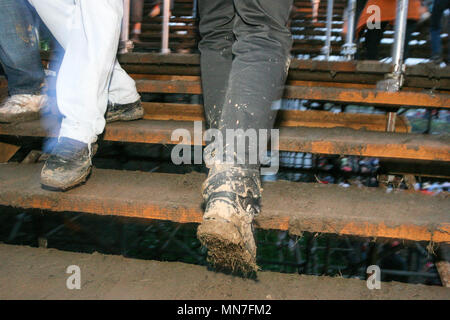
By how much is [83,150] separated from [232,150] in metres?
0.56

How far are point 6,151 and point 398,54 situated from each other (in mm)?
1869

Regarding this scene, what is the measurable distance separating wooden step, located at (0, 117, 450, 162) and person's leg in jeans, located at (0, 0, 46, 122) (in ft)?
0.27

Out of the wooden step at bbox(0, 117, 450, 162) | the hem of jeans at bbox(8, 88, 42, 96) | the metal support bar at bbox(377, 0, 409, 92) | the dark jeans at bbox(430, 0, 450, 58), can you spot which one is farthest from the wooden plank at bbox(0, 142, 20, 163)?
the dark jeans at bbox(430, 0, 450, 58)

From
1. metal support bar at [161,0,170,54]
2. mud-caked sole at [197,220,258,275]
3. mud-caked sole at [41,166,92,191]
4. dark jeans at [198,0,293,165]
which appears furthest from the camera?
metal support bar at [161,0,170,54]

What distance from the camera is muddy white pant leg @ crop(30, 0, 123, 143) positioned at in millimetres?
1209

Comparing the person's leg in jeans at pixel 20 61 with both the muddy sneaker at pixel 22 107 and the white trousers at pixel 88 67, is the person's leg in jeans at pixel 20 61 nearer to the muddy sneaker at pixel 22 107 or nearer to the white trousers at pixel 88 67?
the muddy sneaker at pixel 22 107

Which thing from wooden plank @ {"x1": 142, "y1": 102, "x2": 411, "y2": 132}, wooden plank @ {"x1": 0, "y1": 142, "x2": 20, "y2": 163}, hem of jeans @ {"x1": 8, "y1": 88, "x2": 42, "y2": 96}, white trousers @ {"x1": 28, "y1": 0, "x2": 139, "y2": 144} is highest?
white trousers @ {"x1": 28, "y1": 0, "x2": 139, "y2": 144}

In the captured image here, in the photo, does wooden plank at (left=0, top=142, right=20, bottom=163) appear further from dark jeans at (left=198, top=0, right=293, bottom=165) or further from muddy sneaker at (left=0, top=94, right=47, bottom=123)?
dark jeans at (left=198, top=0, right=293, bottom=165)

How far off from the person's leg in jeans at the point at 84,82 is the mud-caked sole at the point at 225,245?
0.57m

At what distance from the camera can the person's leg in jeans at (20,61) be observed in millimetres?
1535

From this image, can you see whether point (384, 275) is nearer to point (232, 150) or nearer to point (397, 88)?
point (397, 88)

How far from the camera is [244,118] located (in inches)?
37.1

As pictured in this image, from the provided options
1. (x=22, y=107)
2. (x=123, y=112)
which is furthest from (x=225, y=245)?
(x=22, y=107)

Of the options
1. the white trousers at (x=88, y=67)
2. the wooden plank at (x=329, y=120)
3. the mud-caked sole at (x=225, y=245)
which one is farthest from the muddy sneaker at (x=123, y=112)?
the mud-caked sole at (x=225, y=245)
